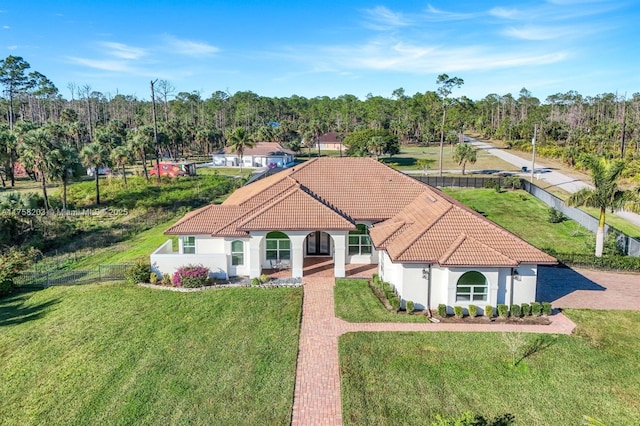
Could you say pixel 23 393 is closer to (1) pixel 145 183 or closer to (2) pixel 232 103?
(1) pixel 145 183

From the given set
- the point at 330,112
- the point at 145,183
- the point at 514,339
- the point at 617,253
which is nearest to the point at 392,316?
the point at 514,339

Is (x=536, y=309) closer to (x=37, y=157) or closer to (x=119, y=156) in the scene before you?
(x=37, y=157)

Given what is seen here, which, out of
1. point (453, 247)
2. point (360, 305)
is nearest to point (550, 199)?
point (453, 247)

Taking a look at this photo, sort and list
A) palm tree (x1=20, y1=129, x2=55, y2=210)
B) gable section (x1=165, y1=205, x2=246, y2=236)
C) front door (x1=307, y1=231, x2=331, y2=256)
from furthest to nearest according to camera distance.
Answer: palm tree (x1=20, y1=129, x2=55, y2=210) < front door (x1=307, y1=231, x2=331, y2=256) < gable section (x1=165, y1=205, x2=246, y2=236)

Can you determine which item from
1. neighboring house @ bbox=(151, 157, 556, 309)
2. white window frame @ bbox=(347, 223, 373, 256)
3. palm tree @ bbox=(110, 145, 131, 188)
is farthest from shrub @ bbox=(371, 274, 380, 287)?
palm tree @ bbox=(110, 145, 131, 188)

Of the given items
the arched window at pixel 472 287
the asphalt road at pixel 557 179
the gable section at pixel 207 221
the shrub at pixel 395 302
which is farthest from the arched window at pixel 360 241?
the asphalt road at pixel 557 179

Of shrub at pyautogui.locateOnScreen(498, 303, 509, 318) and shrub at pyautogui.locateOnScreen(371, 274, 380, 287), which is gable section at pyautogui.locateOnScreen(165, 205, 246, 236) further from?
shrub at pyautogui.locateOnScreen(498, 303, 509, 318)
